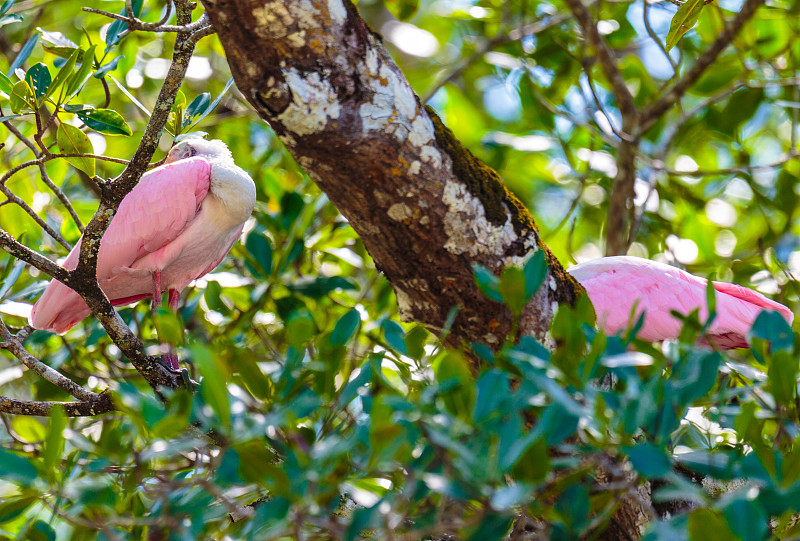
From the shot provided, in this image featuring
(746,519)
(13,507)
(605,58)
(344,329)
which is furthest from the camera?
(605,58)

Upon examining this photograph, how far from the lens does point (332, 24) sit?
1818 mm

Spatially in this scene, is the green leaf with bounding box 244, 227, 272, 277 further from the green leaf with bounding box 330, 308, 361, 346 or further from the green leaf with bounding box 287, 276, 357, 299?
the green leaf with bounding box 330, 308, 361, 346

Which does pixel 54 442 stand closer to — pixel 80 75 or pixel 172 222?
pixel 80 75

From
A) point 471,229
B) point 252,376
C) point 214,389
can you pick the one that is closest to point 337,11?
point 471,229

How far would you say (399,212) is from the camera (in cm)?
199

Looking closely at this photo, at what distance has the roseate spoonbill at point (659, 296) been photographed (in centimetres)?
347

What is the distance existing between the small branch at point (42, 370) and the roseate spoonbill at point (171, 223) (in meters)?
0.75

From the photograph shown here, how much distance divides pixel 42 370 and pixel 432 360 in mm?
1345

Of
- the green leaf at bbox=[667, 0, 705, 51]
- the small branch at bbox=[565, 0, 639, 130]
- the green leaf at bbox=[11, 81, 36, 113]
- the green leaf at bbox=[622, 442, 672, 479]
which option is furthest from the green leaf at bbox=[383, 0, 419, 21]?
the green leaf at bbox=[622, 442, 672, 479]

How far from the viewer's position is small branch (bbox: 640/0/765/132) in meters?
3.85

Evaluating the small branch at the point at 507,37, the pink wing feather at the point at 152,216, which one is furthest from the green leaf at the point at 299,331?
the small branch at the point at 507,37

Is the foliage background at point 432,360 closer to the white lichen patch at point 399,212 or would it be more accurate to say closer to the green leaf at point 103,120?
the green leaf at point 103,120

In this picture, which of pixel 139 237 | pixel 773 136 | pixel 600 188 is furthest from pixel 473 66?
pixel 139 237

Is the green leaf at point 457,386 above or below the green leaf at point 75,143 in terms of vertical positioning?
below
